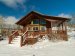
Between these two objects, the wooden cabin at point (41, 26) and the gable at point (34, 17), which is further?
the gable at point (34, 17)

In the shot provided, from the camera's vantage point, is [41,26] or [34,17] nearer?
[41,26]

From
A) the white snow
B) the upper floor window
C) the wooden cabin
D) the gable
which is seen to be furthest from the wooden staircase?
the upper floor window

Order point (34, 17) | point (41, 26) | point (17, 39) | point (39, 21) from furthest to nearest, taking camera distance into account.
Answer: point (34, 17)
point (39, 21)
point (41, 26)
point (17, 39)

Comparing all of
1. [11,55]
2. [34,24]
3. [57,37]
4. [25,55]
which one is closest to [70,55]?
[25,55]

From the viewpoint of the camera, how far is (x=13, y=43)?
19.5 metres

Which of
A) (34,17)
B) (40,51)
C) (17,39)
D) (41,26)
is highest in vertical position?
(34,17)

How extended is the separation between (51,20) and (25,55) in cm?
1223

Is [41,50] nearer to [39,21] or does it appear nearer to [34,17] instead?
[39,21]

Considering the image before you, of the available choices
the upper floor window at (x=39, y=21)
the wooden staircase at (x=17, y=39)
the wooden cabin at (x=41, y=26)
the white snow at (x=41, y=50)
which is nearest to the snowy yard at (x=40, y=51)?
the white snow at (x=41, y=50)

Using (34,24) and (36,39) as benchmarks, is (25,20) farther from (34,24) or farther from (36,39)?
(36,39)

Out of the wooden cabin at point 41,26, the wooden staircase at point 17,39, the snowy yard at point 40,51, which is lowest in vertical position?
the snowy yard at point 40,51

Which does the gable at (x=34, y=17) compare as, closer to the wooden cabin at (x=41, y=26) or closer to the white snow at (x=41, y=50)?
the wooden cabin at (x=41, y=26)

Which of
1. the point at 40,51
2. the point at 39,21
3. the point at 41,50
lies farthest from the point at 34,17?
the point at 40,51

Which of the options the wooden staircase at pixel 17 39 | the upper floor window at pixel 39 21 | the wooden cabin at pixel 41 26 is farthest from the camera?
the upper floor window at pixel 39 21
